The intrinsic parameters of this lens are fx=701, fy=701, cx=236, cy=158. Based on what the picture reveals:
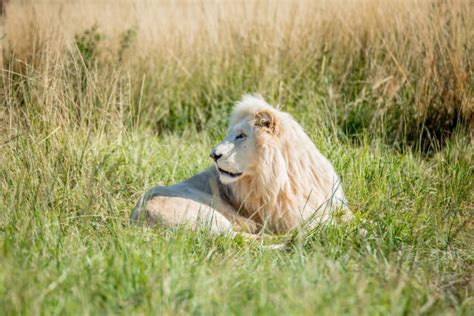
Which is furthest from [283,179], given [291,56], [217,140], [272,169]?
[291,56]

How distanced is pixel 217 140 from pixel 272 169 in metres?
2.02

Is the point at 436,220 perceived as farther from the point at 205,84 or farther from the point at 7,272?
the point at 205,84

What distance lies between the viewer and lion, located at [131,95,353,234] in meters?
4.34

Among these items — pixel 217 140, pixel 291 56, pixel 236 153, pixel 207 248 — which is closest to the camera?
pixel 207 248

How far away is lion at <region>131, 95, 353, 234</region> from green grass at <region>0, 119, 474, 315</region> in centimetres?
29

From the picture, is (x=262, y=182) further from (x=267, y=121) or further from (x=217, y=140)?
(x=217, y=140)

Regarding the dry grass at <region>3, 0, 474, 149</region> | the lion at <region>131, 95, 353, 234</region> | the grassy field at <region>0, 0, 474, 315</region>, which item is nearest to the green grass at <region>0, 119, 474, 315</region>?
the grassy field at <region>0, 0, 474, 315</region>

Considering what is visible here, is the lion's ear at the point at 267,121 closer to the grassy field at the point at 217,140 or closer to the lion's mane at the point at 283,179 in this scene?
the lion's mane at the point at 283,179

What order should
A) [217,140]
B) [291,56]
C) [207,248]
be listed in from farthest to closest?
[291,56], [217,140], [207,248]

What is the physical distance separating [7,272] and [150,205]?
4.55 ft

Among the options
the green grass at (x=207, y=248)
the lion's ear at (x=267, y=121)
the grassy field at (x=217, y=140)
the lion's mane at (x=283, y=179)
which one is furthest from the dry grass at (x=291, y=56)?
the lion's ear at (x=267, y=121)

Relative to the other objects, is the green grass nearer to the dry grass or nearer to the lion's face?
the lion's face

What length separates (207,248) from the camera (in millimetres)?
3783

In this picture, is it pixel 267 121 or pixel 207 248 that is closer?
pixel 207 248
